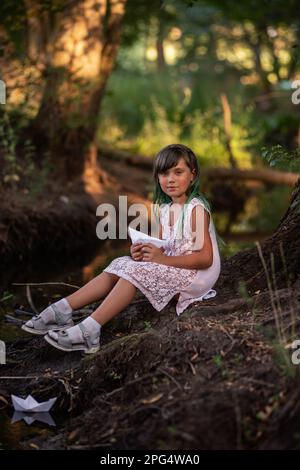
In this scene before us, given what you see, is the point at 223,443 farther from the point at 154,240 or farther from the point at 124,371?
the point at 154,240

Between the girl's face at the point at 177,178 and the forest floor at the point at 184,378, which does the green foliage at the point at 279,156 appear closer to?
the girl's face at the point at 177,178

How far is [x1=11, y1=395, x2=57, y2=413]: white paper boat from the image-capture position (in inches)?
170

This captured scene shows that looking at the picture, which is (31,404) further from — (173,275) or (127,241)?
(127,241)

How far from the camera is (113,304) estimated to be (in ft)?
15.4

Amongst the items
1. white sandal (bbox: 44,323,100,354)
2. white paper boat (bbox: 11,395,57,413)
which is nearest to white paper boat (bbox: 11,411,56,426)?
white paper boat (bbox: 11,395,57,413)

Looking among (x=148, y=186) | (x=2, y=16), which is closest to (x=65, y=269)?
(x=2, y=16)

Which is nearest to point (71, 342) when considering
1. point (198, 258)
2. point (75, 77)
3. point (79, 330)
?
point (79, 330)

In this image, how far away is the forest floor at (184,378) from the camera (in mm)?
3312

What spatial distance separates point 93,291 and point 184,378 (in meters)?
1.29

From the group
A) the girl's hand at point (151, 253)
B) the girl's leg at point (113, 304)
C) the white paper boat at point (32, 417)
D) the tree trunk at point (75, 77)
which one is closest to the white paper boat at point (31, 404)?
the white paper boat at point (32, 417)

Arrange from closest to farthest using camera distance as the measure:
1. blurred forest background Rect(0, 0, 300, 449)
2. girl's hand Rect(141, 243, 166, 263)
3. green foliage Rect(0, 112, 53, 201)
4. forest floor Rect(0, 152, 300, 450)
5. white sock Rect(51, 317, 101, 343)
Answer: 1. forest floor Rect(0, 152, 300, 450)
2. blurred forest background Rect(0, 0, 300, 449)
3. white sock Rect(51, 317, 101, 343)
4. girl's hand Rect(141, 243, 166, 263)
5. green foliage Rect(0, 112, 53, 201)

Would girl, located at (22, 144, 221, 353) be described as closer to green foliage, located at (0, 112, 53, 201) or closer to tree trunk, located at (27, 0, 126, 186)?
green foliage, located at (0, 112, 53, 201)

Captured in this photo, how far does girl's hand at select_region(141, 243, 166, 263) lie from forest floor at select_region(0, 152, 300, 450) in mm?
343

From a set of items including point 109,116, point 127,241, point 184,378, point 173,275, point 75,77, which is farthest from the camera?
point 109,116
